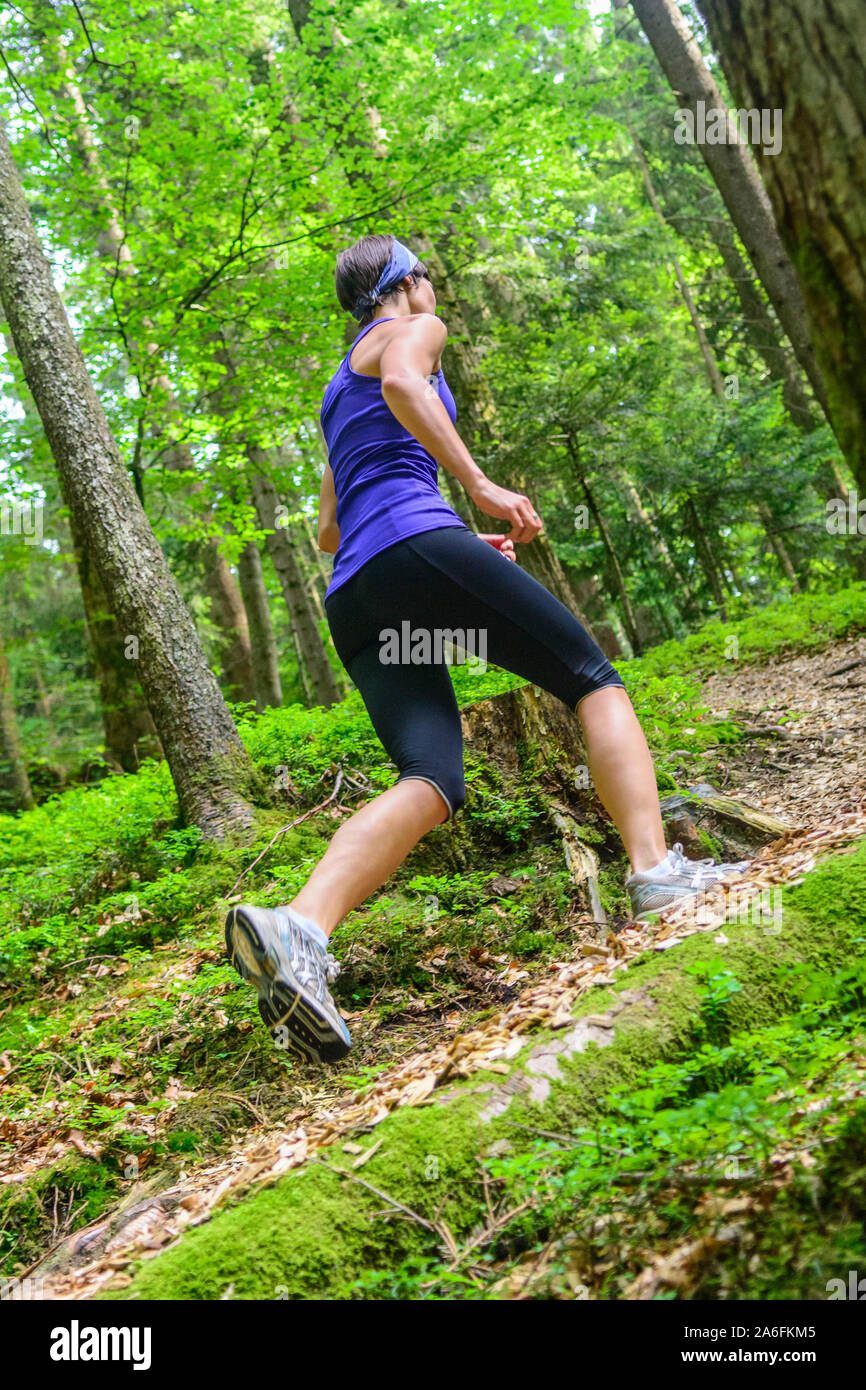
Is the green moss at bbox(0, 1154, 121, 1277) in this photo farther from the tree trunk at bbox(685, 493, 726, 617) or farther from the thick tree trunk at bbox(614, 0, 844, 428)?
the tree trunk at bbox(685, 493, 726, 617)

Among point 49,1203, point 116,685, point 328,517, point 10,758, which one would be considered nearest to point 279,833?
point 328,517

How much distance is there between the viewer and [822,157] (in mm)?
1588

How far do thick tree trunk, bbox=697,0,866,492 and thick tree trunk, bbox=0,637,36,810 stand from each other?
1195 centimetres

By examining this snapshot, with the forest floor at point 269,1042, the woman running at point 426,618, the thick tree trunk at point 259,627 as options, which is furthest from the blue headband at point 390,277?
the thick tree trunk at point 259,627

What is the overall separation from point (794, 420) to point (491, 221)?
566 centimetres

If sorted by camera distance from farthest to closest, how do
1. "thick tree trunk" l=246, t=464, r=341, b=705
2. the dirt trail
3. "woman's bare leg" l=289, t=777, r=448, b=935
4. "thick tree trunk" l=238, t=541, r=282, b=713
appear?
"thick tree trunk" l=238, t=541, r=282, b=713 → "thick tree trunk" l=246, t=464, r=341, b=705 → the dirt trail → "woman's bare leg" l=289, t=777, r=448, b=935

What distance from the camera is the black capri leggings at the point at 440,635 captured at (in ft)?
8.80

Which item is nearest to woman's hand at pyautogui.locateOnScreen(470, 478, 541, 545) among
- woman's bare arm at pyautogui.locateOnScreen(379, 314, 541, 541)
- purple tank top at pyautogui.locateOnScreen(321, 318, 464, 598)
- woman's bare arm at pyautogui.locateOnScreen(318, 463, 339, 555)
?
woman's bare arm at pyautogui.locateOnScreen(379, 314, 541, 541)

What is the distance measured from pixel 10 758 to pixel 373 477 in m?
10.8

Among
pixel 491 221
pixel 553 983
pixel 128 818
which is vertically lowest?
pixel 553 983

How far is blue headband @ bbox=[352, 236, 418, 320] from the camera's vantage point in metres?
3.05

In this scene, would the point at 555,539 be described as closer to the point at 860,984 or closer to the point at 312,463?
the point at 312,463

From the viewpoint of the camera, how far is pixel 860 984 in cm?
193

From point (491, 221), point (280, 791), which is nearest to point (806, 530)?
point (491, 221)
